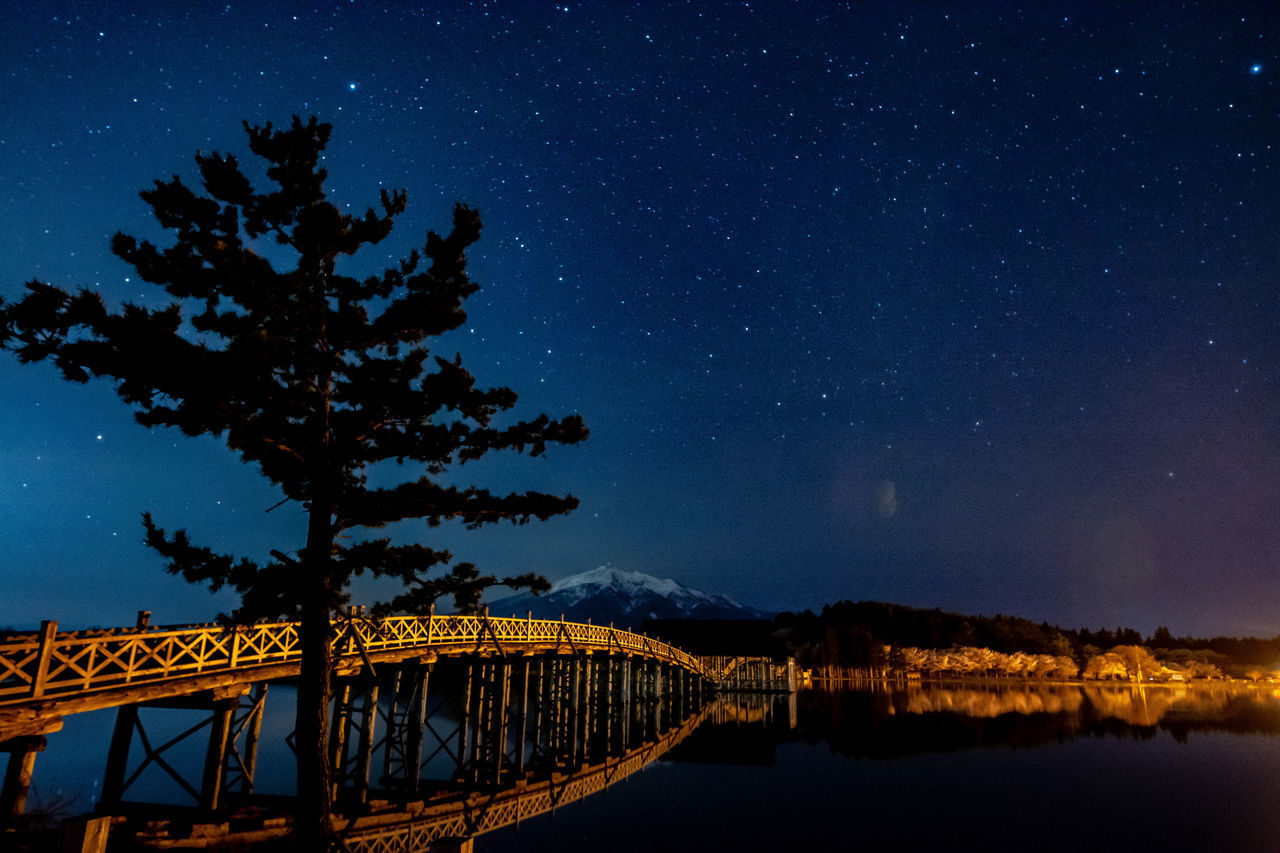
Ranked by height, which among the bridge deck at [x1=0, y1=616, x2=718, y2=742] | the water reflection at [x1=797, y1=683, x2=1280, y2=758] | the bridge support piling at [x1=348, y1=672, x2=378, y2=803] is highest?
the bridge deck at [x1=0, y1=616, x2=718, y2=742]

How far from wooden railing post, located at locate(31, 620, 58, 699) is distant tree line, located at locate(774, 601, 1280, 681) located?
9155 centimetres

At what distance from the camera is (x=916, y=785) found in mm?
28125

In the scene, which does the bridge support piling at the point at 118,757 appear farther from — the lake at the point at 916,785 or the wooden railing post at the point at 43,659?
the lake at the point at 916,785

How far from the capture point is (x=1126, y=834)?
21.0m

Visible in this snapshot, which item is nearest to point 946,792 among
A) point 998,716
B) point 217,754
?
point 217,754

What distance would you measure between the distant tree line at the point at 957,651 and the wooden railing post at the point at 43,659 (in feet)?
300

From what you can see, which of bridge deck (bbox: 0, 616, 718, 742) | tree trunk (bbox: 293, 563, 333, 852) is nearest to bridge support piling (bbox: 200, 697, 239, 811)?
bridge deck (bbox: 0, 616, 718, 742)

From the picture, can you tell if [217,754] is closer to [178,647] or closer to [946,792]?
[178,647]

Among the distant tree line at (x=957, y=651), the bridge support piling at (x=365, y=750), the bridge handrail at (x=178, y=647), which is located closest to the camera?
the bridge handrail at (x=178, y=647)

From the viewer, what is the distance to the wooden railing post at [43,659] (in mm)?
11023

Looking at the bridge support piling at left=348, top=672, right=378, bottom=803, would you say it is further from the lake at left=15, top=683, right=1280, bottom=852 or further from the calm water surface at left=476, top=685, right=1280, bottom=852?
the calm water surface at left=476, top=685, right=1280, bottom=852

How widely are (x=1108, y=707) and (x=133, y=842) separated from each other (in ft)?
250

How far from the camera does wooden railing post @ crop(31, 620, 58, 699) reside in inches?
434

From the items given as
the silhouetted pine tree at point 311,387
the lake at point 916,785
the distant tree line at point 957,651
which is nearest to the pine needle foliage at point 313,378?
the silhouetted pine tree at point 311,387
